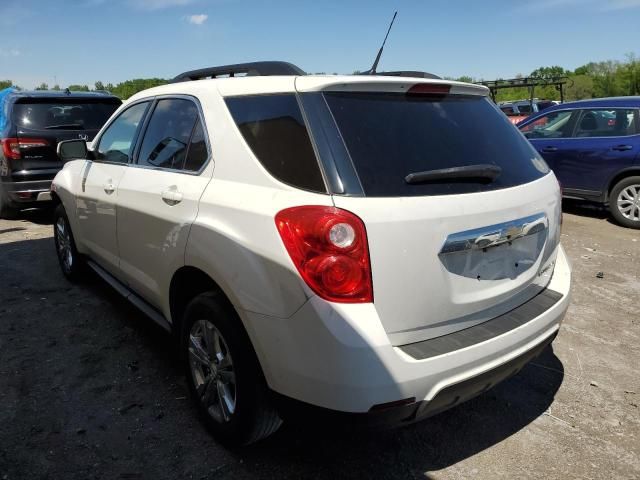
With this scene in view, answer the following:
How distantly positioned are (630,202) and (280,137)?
6.53 m

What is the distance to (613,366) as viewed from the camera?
3.43 meters

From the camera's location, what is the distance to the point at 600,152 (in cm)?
728

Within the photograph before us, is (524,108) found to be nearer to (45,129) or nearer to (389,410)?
(45,129)

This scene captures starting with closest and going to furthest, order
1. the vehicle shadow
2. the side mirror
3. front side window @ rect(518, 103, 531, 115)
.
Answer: the side mirror, the vehicle shadow, front side window @ rect(518, 103, 531, 115)

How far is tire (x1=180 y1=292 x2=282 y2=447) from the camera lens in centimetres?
223

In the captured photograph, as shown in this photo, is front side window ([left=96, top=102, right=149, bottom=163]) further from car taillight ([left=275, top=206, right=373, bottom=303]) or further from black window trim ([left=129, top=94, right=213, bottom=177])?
car taillight ([left=275, top=206, right=373, bottom=303])

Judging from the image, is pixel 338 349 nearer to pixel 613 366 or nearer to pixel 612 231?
pixel 613 366

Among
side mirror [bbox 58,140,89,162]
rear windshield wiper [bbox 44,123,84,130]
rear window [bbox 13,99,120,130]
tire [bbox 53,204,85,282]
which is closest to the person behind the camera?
side mirror [bbox 58,140,89,162]

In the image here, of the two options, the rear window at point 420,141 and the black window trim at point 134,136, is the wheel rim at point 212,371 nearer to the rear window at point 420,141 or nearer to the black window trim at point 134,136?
the rear window at point 420,141

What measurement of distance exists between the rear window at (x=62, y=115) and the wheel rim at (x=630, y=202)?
7.27m

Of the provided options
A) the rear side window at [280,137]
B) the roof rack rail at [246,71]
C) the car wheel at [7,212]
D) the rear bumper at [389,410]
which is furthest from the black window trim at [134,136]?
the car wheel at [7,212]

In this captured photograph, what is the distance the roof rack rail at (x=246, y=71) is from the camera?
2.59 metres

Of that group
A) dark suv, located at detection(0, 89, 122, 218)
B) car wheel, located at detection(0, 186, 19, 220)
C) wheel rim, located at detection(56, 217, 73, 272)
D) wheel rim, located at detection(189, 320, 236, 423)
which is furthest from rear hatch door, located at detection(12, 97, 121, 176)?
wheel rim, located at detection(189, 320, 236, 423)

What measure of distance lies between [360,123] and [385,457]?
1557 mm
